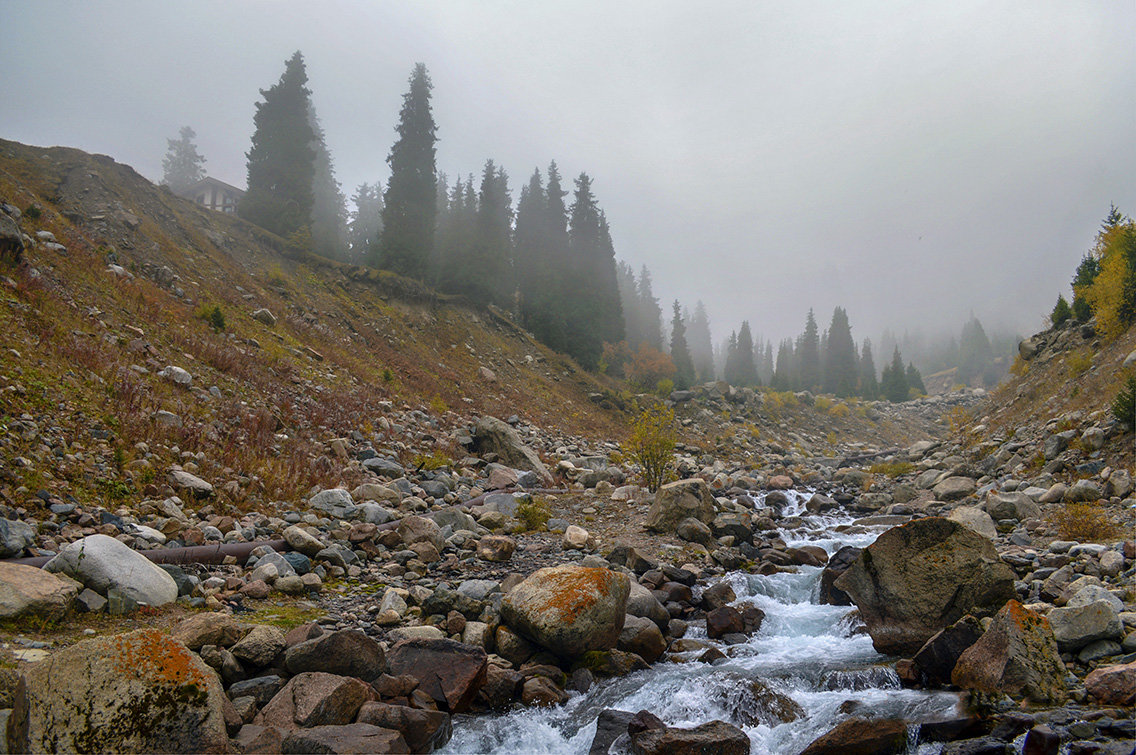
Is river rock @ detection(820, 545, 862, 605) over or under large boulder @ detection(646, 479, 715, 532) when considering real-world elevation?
under

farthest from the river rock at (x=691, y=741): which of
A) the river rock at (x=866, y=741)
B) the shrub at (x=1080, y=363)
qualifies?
the shrub at (x=1080, y=363)

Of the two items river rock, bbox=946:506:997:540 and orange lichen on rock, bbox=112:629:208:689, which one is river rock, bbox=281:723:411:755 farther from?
river rock, bbox=946:506:997:540

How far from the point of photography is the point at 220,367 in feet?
45.1

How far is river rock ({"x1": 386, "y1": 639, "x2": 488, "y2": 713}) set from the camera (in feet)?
17.4

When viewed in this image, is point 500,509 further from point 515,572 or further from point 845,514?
point 845,514

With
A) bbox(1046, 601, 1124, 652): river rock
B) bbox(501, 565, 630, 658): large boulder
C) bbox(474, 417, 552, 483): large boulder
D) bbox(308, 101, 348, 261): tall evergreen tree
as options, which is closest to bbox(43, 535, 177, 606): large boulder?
bbox(501, 565, 630, 658): large boulder

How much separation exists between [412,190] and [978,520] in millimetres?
35582

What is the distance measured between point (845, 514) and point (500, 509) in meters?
10.9

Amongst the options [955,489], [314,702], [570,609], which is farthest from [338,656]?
[955,489]

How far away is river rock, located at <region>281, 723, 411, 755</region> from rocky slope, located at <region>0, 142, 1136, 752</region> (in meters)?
0.02

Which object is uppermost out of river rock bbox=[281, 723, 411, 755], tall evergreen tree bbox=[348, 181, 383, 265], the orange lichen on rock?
tall evergreen tree bbox=[348, 181, 383, 265]

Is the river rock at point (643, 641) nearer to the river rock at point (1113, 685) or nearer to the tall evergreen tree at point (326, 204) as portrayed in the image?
the river rock at point (1113, 685)

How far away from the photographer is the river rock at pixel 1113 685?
4.50 metres

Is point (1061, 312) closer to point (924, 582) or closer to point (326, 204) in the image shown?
point (924, 582)
